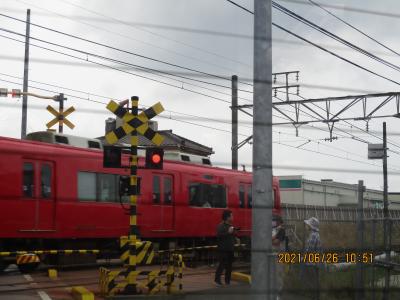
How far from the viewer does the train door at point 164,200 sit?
41.1 feet

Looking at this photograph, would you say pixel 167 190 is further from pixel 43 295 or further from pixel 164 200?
pixel 43 295

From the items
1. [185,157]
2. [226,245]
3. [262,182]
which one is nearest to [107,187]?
[185,157]

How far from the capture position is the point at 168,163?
12.8 m

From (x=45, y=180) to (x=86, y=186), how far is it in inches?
38.8

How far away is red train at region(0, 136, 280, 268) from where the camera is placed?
9969 mm

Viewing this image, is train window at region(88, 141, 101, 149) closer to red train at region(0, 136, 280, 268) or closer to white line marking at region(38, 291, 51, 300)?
red train at region(0, 136, 280, 268)

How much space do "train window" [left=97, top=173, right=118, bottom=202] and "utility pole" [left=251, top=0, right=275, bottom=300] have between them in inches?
274

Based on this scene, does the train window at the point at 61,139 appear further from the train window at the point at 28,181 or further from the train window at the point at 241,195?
the train window at the point at 241,195

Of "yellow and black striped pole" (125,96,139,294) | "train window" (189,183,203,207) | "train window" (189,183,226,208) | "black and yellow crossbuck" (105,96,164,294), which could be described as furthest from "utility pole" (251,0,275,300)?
"train window" (189,183,226,208)

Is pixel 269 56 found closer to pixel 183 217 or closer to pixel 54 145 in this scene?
pixel 54 145

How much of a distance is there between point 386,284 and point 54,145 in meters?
6.20

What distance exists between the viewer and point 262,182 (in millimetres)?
4738

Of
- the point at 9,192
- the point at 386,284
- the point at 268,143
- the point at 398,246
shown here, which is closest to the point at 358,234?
the point at 386,284
